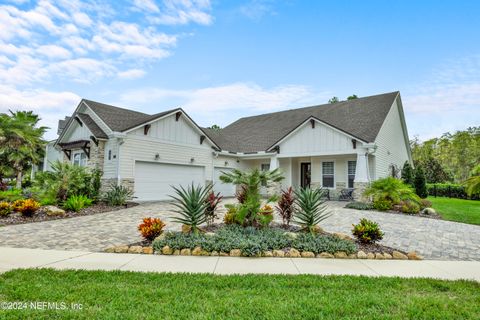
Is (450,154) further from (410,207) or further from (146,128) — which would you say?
(146,128)

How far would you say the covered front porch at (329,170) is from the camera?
1504 centimetres

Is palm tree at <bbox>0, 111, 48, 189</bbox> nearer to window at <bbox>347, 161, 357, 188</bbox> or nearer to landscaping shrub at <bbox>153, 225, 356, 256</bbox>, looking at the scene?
landscaping shrub at <bbox>153, 225, 356, 256</bbox>

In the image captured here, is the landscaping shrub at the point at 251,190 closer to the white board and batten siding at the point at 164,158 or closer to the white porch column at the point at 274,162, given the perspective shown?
the white board and batten siding at the point at 164,158

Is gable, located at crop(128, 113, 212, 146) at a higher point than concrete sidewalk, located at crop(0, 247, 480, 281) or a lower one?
higher

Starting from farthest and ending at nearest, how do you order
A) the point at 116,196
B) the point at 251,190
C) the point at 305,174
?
the point at 305,174 < the point at 116,196 < the point at 251,190

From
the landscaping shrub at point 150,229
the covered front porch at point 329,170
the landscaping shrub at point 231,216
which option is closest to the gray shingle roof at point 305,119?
the covered front porch at point 329,170

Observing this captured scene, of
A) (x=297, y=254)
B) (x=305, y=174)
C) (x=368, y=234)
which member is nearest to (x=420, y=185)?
(x=305, y=174)

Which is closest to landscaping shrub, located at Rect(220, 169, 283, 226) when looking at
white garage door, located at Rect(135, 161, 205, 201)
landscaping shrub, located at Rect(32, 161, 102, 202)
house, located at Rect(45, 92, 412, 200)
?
white garage door, located at Rect(135, 161, 205, 201)

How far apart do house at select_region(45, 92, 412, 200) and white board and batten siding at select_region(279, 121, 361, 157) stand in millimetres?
56

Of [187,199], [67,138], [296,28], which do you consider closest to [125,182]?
[67,138]

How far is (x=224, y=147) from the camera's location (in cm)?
1934

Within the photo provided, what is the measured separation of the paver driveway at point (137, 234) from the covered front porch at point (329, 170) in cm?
435

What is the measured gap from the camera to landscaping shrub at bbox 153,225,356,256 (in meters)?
5.70

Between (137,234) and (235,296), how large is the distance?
4.92 meters
